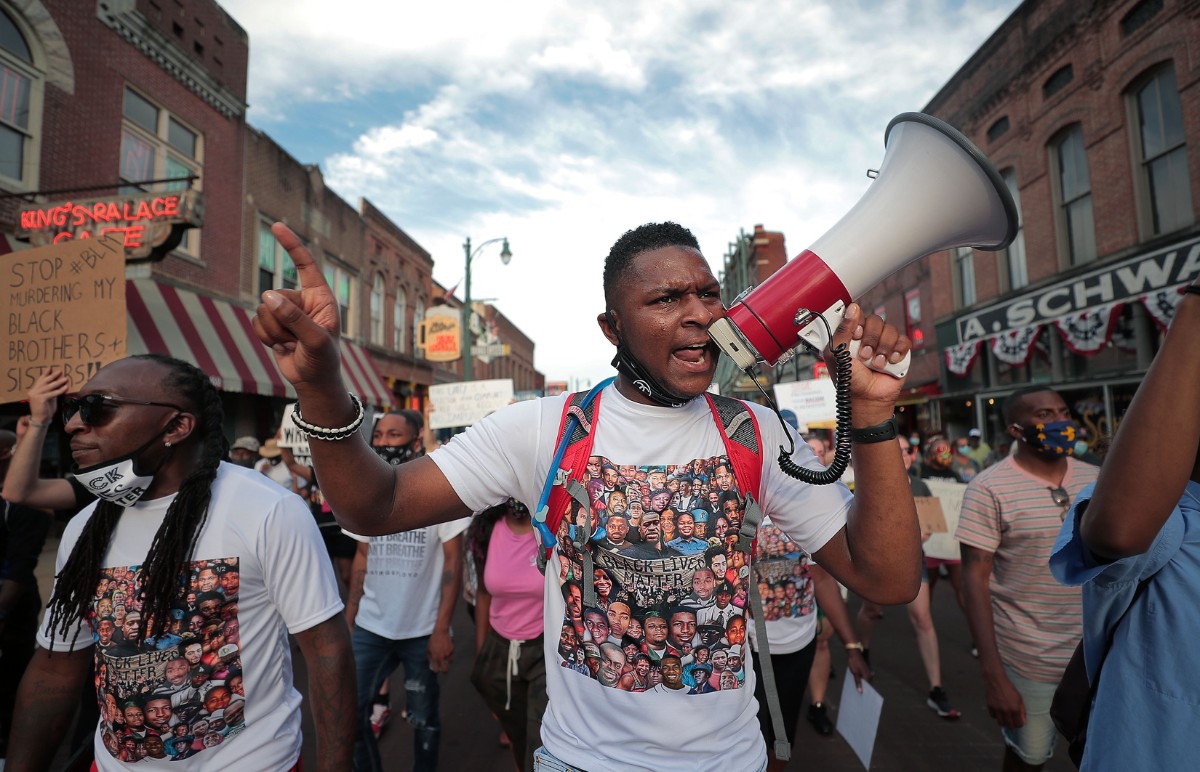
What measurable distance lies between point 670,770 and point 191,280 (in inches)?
536

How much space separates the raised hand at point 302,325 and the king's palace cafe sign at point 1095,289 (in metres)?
13.8

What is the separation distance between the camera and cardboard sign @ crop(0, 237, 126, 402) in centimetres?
357

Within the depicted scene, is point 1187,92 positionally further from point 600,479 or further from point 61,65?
point 61,65

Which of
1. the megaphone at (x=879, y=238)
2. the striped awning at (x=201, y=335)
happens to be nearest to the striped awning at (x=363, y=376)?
the striped awning at (x=201, y=335)

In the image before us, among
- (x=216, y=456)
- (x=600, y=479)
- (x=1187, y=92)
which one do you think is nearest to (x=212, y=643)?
(x=216, y=456)

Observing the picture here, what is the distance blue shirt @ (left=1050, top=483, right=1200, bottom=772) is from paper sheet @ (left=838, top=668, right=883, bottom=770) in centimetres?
122

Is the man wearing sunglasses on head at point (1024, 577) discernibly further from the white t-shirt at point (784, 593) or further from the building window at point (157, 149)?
the building window at point (157, 149)

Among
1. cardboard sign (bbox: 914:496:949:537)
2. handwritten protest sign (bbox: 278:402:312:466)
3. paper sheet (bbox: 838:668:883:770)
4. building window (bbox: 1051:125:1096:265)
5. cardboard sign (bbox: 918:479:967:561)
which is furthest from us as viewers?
building window (bbox: 1051:125:1096:265)

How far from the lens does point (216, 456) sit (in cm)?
213

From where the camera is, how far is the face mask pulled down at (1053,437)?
2.97m

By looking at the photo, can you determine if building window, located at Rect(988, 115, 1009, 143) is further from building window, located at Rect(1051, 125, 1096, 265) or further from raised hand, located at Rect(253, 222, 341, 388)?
raised hand, located at Rect(253, 222, 341, 388)

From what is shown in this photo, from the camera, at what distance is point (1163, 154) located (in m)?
11.7

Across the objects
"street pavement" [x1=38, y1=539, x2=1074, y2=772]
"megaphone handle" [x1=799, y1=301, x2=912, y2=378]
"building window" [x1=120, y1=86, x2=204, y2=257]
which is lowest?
"street pavement" [x1=38, y1=539, x2=1074, y2=772]

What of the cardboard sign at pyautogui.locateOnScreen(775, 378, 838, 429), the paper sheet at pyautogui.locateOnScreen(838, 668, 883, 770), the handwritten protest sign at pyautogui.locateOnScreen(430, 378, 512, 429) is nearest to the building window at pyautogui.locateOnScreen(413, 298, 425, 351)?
the handwritten protest sign at pyautogui.locateOnScreen(430, 378, 512, 429)
